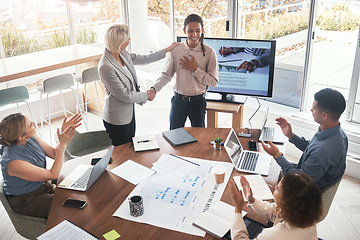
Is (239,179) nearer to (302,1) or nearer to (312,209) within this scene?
(312,209)

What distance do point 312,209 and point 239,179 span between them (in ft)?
2.46

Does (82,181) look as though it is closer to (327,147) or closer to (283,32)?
(327,147)

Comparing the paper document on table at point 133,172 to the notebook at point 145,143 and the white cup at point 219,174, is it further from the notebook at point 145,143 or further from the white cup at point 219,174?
the white cup at point 219,174

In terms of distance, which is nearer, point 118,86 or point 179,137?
point 179,137

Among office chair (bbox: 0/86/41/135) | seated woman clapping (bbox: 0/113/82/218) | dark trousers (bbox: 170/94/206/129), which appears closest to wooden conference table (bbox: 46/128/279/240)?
seated woman clapping (bbox: 0/113/82/218)

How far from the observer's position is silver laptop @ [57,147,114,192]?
2288 mm

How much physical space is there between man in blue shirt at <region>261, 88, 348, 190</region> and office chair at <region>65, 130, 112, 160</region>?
172cm

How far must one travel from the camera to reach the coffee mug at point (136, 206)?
200 centimetres

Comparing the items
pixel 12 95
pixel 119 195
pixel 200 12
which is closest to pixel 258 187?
pixel 119 195

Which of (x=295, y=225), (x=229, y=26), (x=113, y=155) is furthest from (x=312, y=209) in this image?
(x=229, y=26)

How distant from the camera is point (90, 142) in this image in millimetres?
3367

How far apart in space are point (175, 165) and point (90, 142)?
117 cm

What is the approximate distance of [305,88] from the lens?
14.3 ft

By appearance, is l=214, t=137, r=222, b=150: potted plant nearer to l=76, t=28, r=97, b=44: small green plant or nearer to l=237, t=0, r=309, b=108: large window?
l=237, t=0, r=309, b=108: large window
